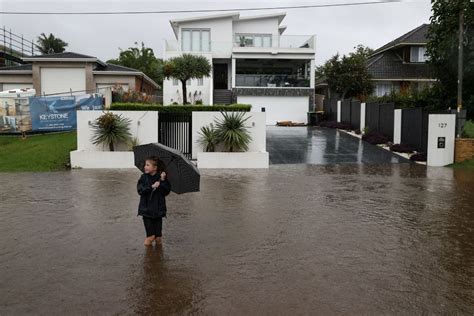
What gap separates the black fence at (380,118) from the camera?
22.6m

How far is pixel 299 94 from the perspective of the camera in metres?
35.6

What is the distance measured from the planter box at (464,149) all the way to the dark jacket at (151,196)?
13460 millimetres

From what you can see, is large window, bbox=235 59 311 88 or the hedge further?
large window, bbox=235 59 311 88

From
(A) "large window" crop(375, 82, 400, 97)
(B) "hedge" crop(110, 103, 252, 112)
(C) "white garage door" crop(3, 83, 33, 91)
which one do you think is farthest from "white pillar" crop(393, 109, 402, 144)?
(C) "white garage door" crop(3, 83, 33, 91)

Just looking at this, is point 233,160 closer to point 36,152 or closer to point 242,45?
point 36,152

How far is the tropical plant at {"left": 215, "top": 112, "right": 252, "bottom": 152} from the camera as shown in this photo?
16.5m

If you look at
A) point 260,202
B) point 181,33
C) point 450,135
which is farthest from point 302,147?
point 181,33

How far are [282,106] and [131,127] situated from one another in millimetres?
20011

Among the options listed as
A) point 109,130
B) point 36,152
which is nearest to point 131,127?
point 109,130

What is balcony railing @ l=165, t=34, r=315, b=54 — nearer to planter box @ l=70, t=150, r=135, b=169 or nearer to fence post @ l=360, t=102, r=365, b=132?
fence post @ l=360, t=102, r=365, b=132

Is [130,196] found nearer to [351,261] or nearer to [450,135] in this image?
[351,261]

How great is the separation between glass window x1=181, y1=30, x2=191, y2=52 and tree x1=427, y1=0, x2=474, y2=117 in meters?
18.8

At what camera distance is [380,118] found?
23.9 metres

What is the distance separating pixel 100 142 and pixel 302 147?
851cm
